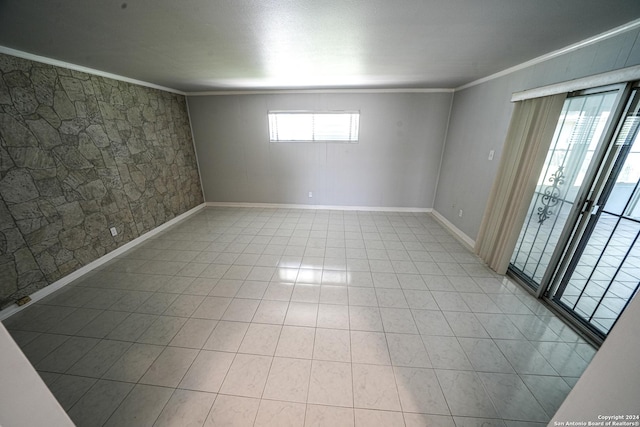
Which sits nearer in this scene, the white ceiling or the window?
the white ceiling

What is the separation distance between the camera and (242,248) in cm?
335

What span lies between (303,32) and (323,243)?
261cm

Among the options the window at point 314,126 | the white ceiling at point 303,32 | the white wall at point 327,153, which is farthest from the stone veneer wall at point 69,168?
the window at point 314,126

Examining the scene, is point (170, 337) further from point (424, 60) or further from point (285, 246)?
point (424, 60)

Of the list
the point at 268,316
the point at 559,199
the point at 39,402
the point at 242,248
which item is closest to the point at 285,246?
the point at 242,248

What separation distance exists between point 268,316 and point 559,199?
3418mm


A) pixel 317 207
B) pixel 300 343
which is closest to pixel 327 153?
pixel 317 207

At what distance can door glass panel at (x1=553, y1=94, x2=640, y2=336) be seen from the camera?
171 cm

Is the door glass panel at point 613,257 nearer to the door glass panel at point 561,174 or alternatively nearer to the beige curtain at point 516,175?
the door glass panel at point 561,174

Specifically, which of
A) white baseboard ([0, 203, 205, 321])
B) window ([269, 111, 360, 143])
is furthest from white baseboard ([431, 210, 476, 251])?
white baseboard ([0, 203, 205, 321])

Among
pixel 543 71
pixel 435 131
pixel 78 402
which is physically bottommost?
pixel 78 402

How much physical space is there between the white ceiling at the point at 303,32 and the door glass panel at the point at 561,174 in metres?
0.75

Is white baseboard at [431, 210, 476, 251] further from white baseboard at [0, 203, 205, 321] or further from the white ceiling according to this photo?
white baseboard at [0, 203, 205, 321]

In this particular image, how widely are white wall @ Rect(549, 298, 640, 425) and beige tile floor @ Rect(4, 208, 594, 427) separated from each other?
0.96 metres
